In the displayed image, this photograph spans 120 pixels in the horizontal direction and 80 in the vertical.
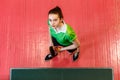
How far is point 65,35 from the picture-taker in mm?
2414

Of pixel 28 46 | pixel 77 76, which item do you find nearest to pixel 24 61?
pixel 28 46

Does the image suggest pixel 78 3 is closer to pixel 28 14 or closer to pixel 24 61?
pixel 28 14

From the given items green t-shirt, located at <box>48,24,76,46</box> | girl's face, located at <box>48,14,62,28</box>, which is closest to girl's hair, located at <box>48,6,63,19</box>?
girl's face, located at <box>48,14,62,28</box>

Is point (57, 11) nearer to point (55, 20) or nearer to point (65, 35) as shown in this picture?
point (55, 20)

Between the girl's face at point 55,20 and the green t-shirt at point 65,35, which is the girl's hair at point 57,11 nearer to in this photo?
the girl's face at point 55,20

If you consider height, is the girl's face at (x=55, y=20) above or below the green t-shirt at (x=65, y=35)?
above

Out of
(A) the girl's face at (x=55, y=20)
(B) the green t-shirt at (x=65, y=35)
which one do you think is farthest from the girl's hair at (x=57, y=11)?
(B) the green t-shirt at (x=65, y=35)

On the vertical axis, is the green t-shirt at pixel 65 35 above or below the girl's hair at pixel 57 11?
below

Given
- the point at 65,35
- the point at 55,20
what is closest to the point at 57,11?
the point at 55,20

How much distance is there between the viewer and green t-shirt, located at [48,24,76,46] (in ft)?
7.86

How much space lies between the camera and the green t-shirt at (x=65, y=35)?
239 centimetres

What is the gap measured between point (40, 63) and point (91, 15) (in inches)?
28.3

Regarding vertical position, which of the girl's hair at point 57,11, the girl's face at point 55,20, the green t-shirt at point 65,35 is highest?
the girl's hair at point 57,11

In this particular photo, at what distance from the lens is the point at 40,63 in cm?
242
